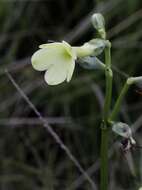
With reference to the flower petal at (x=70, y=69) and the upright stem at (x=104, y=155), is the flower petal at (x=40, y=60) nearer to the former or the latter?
the flower petal at (x=70, y=69)

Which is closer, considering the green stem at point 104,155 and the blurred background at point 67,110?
the green stem at point 104,155

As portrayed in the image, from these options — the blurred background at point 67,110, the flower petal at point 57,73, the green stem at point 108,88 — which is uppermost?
the flower petal at point 57,73

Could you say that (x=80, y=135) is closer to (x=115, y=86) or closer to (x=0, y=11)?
(x=115, y=86)

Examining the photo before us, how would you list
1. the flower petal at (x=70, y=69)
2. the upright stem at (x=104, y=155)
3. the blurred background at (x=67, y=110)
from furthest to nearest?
the blurred background at (x=67, y=110)
the upright stem at (x=104, y=155)
the flower petal at (x=70, y=69)

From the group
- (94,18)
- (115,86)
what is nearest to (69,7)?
(115,86)

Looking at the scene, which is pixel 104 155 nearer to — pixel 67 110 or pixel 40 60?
pixel 40 60

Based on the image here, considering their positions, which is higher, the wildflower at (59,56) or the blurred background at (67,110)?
the wildflower at (59,56)

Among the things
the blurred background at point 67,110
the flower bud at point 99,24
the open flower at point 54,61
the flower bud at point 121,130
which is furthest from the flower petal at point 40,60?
the blurred background at point 67,110
